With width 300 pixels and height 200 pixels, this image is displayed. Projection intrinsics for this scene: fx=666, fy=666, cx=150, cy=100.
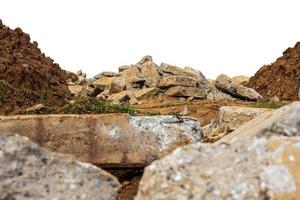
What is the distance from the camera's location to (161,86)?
3192 cm

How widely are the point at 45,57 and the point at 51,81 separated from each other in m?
3.42

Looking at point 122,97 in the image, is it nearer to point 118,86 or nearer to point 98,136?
point 118,86

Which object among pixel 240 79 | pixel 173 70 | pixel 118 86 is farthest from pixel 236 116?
pixel 240 79

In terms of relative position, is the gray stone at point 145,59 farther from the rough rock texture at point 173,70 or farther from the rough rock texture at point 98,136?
the rough rock texture at point 98,136

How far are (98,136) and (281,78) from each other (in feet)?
102

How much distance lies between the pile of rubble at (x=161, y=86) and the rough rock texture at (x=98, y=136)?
20766mm

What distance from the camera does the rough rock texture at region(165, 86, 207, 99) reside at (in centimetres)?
3077

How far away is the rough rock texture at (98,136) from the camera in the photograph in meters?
9.33

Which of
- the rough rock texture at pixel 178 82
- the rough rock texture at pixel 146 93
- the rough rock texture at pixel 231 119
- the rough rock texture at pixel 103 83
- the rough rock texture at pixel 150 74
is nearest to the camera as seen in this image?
the rough rock texture at pixel 231 119

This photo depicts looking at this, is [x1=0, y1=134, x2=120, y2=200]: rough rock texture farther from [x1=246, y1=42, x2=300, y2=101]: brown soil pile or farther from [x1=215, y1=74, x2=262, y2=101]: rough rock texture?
[x1=246, y1=42, x2=300, y2=101]: brown soil pile

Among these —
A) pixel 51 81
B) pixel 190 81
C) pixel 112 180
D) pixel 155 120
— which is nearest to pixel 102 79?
pixel 190 81

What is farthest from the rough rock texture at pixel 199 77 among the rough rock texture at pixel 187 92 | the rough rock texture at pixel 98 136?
the rough rock texture at pixel 98 136

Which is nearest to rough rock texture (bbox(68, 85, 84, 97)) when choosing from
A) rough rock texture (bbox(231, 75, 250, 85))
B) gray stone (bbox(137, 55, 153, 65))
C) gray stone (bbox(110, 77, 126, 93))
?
gray stone (bbox(110, 77, 126, 93))

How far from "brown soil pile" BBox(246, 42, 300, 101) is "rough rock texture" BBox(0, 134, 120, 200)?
3091 cm
